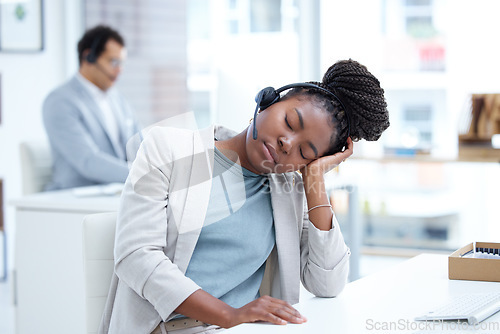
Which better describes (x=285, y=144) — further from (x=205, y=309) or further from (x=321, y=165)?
(x=205, y=309)

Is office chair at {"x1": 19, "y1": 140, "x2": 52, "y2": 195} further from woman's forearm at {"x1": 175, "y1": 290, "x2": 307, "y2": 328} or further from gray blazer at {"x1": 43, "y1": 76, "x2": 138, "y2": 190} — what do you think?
woman's forearm at {"x1": 175, "y1": 290, "x2": 307, "y2": 328}

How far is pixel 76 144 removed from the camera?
2998 mm

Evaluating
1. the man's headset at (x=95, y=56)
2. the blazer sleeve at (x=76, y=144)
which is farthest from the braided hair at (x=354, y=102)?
the man's headset at (x=95, y=56)

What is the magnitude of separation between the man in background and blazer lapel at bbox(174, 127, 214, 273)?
164 cm

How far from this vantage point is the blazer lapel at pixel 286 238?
1.38 metres

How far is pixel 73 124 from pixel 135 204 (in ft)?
6.35

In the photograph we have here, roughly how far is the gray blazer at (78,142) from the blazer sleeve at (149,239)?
5.53 feet

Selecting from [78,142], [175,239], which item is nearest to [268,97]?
[175,239]

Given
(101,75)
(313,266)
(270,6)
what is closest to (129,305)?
(313,266)

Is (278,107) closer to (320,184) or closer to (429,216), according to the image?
(320,184)

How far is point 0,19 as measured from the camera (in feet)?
13.6

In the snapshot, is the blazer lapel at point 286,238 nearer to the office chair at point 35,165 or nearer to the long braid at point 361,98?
the long braid at point 361,98

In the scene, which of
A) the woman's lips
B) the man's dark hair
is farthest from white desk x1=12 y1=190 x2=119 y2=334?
the man's dark hair

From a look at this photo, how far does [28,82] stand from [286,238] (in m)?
3.32
